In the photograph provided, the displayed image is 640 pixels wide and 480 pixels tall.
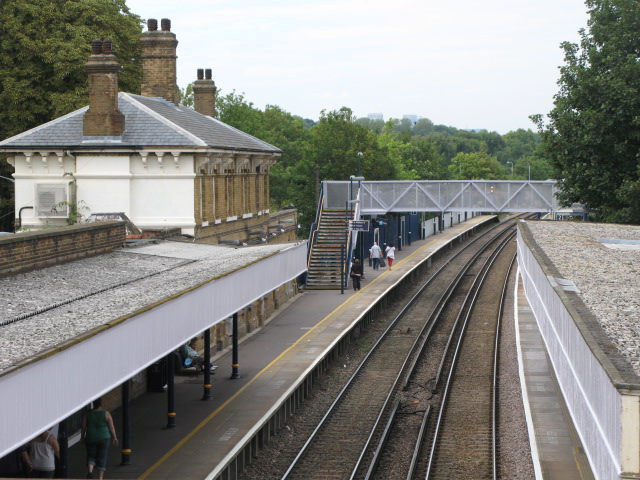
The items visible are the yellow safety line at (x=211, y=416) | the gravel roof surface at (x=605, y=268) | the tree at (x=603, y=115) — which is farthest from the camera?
the tree at (x=603, y=115)

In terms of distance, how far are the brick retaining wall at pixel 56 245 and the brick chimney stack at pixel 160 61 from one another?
1193cm

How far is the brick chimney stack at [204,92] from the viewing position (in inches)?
1563

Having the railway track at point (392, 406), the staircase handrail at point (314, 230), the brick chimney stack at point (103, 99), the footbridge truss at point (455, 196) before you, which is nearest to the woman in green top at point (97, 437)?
the railway track at point (392, 406)

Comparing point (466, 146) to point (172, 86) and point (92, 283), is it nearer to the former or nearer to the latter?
point (172, 86)

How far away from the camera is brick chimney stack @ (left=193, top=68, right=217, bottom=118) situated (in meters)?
39.7

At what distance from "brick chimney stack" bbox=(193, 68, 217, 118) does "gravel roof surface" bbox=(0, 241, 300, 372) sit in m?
17.8

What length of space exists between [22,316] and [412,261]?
38.6m

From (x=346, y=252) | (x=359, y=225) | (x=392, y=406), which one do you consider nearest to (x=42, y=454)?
(x=392, y=406)

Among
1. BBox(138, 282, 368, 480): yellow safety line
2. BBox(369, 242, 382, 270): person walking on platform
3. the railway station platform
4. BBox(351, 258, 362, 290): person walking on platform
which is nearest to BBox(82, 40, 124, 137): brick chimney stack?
the railway station platform

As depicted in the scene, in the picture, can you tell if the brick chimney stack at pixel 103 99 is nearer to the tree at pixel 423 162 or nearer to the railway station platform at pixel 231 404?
the railway station platform at pixel 231 404

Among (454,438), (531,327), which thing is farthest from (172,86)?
(454,438)

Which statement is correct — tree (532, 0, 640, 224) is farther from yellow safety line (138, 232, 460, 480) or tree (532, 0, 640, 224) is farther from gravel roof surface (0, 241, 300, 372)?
gravel roof surface (0, 241, 300, 372)

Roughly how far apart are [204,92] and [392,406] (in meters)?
22.3

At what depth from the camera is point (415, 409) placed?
68.8 ft
